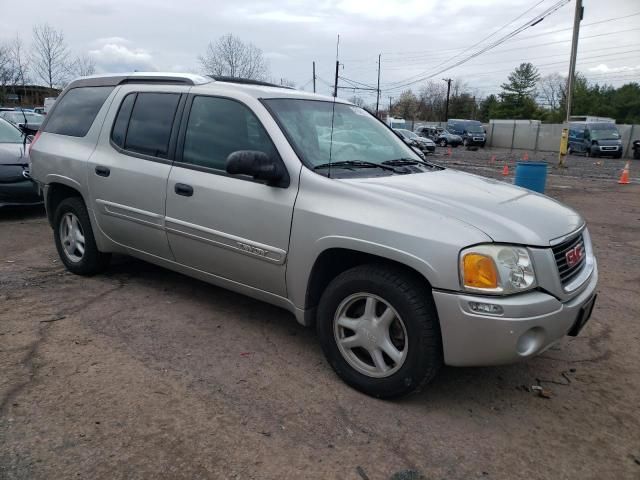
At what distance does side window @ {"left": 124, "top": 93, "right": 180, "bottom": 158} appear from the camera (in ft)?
13.4

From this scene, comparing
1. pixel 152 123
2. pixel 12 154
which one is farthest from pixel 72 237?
pixel 12 154

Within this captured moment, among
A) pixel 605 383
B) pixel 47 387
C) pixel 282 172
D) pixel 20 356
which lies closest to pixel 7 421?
pixel 47 387

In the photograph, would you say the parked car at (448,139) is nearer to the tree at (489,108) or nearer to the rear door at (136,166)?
the tree at (489,108)

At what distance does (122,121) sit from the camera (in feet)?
14.6

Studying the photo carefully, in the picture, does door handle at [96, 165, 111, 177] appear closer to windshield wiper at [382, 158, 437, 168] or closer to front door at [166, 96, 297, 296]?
front door at [166, 96, 297, 296]

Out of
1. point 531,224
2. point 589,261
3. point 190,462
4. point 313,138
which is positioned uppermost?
point 313,138

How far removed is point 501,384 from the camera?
10.9 feet

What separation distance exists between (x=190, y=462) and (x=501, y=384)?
1.92 metres

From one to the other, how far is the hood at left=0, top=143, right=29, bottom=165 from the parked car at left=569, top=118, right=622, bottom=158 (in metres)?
30.2

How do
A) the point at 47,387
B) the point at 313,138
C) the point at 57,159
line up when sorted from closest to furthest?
1. the point at 47,387
2. the point at 313,138
3. the point at 57,159

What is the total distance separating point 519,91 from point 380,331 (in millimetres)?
77780

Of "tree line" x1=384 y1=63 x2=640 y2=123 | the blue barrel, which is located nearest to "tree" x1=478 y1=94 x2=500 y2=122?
"tree line" x1=384 y1=63 x2=640 y2=123

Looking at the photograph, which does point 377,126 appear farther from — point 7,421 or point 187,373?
point 7,421

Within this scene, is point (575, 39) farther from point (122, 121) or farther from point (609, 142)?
point (122, 121)
